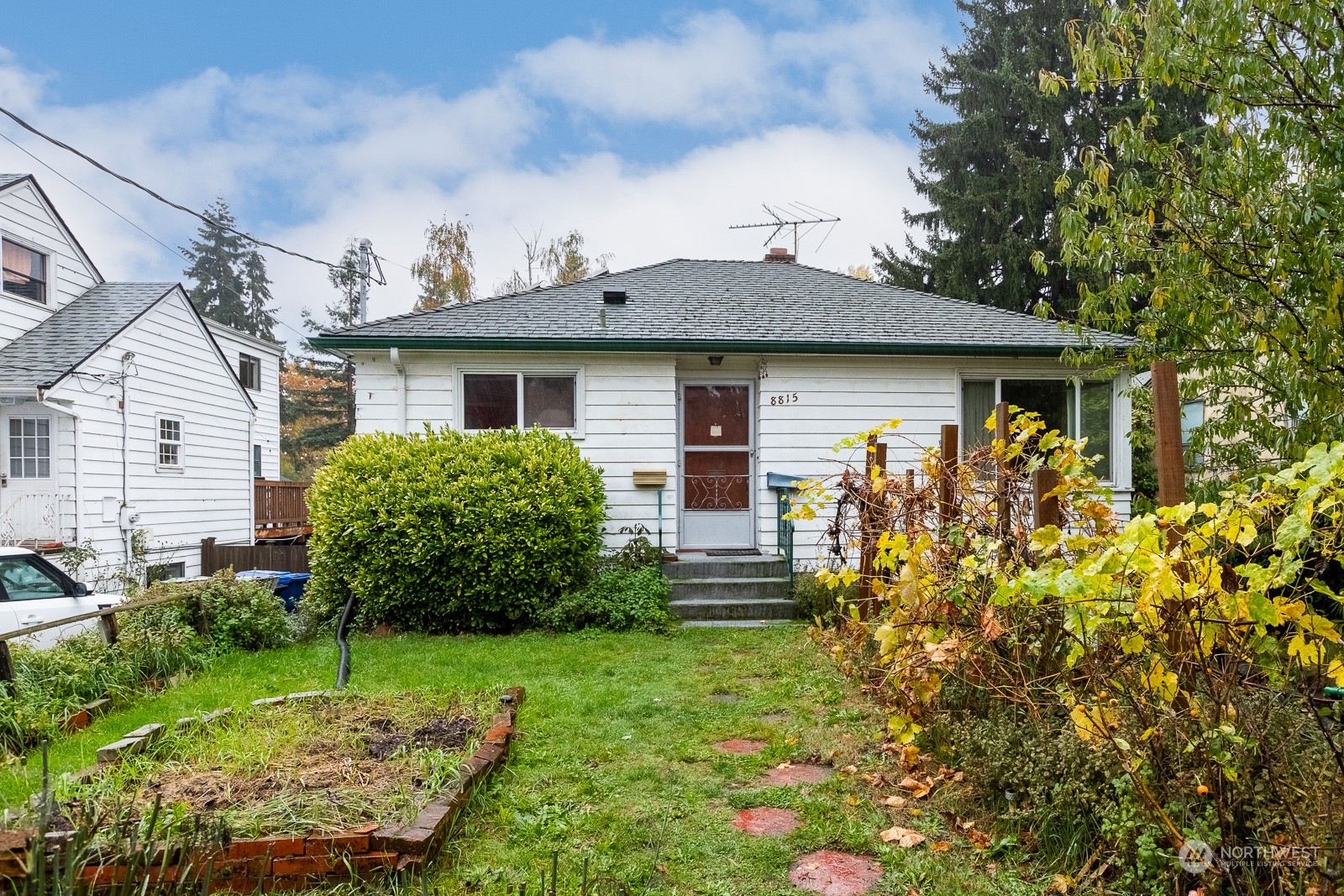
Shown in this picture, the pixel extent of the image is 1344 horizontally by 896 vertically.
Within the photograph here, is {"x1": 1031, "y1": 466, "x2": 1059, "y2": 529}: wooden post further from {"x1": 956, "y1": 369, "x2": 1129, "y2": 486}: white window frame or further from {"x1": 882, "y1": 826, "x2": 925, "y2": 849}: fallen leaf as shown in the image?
{"x1": 956, "y1": 369, "x2": 1129, "y2": 486}: white window frame

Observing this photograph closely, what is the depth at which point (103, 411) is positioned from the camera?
11.8 m

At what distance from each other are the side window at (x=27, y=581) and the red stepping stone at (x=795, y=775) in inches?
250

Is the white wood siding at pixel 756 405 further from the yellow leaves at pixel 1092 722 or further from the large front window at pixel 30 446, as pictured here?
the yellow leaves at pixel 1092 722

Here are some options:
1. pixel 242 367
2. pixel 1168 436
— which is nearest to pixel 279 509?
pixel 242 367

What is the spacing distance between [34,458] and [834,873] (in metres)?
13.0

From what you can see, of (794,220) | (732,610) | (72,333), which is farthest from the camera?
(794,220)

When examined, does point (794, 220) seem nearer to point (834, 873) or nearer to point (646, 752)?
point (646, 752)

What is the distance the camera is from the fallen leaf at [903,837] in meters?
2.98

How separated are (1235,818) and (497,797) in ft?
9.09

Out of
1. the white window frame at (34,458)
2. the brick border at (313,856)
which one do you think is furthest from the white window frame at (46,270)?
the brick border at (313,856)

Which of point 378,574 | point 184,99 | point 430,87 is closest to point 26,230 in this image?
point 184,99

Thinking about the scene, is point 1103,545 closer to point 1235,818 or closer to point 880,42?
point 1235,818

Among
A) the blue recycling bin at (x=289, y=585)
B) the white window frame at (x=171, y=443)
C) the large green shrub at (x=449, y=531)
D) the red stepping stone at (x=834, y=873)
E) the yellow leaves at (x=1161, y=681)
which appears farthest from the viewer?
the white window frame at (x=171, y=443)

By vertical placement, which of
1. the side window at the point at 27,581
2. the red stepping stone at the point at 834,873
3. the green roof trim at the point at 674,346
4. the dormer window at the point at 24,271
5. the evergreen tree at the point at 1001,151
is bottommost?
the red stepping stone at the point at 834,873
